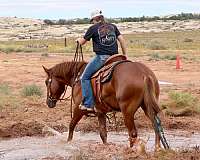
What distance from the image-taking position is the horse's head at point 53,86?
42.5 ft

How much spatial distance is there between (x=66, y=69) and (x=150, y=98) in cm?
320

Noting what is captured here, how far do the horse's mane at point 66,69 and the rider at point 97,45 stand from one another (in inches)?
34.2

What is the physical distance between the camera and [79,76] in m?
12.2

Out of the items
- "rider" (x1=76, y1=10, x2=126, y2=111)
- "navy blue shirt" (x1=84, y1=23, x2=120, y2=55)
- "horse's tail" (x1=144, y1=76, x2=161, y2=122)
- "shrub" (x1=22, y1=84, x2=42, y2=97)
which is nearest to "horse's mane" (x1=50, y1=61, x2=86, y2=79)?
"rider" (x1=76, y1=10, x2=126, y2=111)

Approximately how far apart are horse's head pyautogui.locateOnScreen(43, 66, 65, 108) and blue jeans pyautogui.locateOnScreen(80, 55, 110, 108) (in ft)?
4.83

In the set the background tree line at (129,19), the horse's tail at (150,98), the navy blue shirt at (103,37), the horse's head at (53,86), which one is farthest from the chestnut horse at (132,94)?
the background tree line at (129,19)

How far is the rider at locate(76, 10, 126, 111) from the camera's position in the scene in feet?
36.7

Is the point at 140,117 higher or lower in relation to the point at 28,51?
higher

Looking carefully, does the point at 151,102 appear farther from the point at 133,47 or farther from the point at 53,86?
the point at 133,47

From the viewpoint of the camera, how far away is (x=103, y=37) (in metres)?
11.2

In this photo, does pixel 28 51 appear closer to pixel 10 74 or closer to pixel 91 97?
pixel 10 74

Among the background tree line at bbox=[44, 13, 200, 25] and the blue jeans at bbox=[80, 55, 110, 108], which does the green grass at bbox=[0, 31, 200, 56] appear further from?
the background tree line at bbox=[44, 13, 200, 25]

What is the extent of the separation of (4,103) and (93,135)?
4.91 m

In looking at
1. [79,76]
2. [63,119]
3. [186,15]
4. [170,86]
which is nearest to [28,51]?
[170,86]
